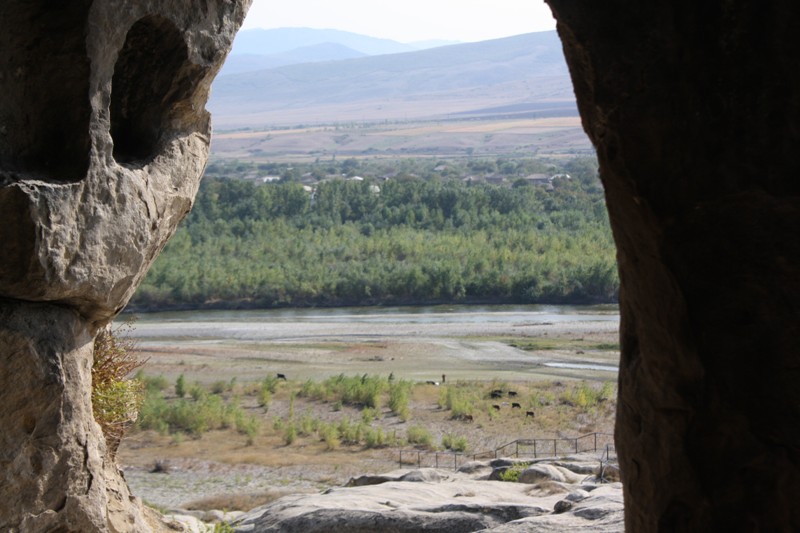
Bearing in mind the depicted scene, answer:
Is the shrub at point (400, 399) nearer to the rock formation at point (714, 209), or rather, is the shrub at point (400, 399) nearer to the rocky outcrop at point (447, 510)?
the rocky outcrop at point (447, 510)

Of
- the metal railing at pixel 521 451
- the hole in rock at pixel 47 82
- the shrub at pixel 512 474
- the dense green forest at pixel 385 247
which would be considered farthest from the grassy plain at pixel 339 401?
the hole in rock at pixel 47 82

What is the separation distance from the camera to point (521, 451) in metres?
33.7

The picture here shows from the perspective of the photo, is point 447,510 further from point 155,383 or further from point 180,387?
point 155,383

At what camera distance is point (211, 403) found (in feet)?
129

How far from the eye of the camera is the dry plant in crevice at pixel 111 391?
1188cm

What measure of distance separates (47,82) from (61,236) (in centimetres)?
153

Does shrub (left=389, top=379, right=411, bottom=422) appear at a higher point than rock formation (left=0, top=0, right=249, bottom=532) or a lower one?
lower

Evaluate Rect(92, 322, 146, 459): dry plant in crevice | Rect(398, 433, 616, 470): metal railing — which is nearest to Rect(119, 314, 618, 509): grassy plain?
Rect(398, 433, 616, 470): metal railing

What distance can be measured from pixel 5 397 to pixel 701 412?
5.47 meters

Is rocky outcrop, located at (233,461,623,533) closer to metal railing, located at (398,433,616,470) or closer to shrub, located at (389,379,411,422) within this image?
metal railing, located at (398,433,616,470)

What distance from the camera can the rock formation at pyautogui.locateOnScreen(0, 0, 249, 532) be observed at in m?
9.06

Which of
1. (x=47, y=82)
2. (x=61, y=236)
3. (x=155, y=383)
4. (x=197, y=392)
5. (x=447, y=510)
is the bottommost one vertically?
(x=197, y=392)

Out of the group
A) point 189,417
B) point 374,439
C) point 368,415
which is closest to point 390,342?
point 368,415

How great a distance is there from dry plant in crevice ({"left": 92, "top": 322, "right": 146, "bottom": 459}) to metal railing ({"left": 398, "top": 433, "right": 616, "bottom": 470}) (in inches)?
807
